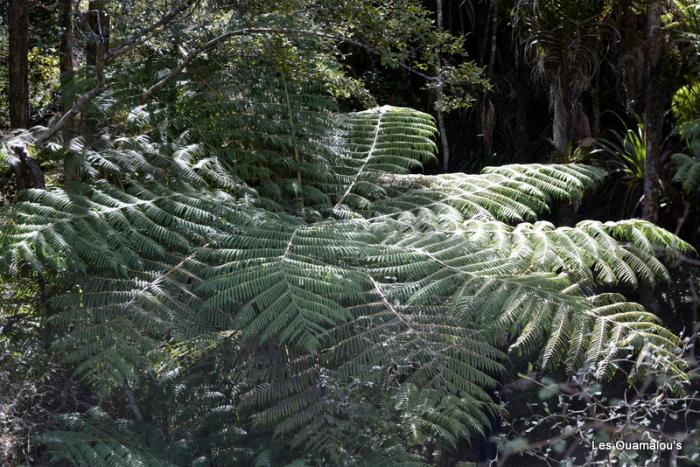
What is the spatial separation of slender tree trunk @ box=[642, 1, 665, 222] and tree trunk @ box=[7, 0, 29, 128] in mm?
4344

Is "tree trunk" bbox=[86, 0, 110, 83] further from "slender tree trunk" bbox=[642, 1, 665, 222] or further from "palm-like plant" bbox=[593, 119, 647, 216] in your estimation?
"palm-like plant" bbox=[593, 119, 647, 216]

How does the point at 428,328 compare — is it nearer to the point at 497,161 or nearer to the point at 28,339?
the point at 28,339

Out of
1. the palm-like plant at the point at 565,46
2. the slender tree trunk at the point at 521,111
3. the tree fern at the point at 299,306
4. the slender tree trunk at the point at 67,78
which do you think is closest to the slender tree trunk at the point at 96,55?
the slender tree trunk at the point at 67,78

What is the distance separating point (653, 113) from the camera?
5.91m

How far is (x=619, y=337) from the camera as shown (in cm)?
369

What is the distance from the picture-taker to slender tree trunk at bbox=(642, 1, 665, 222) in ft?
19.2

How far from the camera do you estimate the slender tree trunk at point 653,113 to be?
5863mm

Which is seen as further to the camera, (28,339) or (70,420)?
(28,339)

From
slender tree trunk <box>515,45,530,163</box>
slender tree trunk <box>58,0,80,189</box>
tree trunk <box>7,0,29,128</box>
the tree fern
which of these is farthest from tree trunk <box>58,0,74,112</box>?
slender tree trunk <box>515,45,530,163</box>

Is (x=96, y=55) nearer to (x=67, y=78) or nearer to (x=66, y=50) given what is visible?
(x=67, y=78)

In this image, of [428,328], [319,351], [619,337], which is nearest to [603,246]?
[619,337]

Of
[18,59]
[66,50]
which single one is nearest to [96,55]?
[18,59]

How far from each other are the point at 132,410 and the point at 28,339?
62 cm

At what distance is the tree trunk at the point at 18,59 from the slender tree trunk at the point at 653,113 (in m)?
4.34
